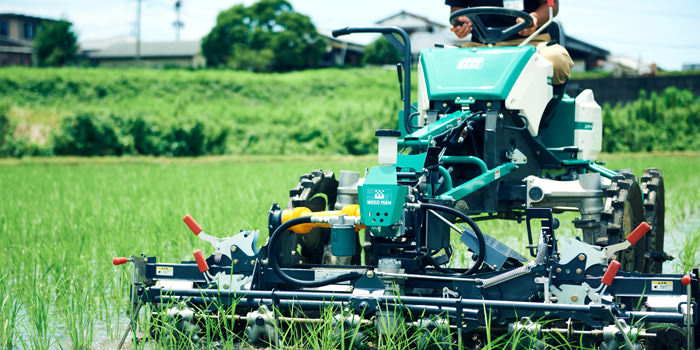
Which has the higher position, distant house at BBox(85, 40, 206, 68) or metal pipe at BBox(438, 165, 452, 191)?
→ distant house at BBox(85, 40, 206, 68)

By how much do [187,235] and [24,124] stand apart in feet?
81.0

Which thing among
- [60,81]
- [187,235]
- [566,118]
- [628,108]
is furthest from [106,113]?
[566,118]

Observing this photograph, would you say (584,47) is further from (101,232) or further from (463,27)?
(463,27)

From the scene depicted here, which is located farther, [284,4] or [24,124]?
[284,4]

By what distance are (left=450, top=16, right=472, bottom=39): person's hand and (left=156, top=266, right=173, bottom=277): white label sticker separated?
2858mm

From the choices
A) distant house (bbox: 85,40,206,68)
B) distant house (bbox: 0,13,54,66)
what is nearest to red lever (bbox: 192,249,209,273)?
distant house (bbox: 85,40,206,68)

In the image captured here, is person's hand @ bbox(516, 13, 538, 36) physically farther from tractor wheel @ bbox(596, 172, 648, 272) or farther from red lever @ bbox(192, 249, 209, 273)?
red lever @ bbox(192, 249, 209, 273)

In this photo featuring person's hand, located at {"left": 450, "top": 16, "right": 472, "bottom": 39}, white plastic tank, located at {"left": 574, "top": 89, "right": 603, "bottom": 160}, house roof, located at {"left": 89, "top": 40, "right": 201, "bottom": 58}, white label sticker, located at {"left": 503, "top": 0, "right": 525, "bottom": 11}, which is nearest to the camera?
person's hand, located at {"left": 450, "top": 16, "right": 472, "bottom": 39}

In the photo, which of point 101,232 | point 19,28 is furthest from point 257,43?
point 101,232

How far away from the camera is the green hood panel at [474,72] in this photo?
5.37 metres

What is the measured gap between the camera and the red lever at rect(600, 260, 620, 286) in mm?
3959

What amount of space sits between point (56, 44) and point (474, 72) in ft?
190

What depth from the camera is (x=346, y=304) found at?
4270 mm

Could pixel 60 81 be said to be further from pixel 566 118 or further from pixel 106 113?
pixel 566 118
